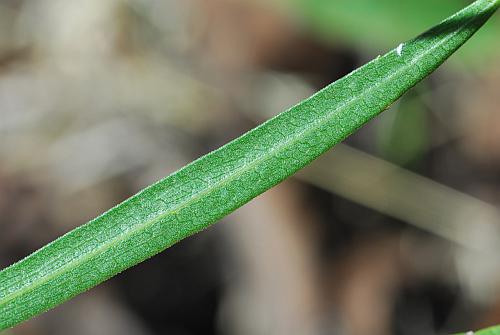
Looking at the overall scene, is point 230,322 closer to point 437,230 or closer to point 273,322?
point 273,322

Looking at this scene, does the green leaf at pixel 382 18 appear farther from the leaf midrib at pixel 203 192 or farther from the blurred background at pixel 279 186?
the leaf midrib at pixel 203 192

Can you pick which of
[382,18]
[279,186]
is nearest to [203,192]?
[382,18]

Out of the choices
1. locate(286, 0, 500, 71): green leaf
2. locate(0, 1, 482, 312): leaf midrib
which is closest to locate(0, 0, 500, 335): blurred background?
locate(286, 0, 500, 71): green leaf

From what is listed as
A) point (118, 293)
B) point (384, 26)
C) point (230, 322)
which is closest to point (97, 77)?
point (118, 293)

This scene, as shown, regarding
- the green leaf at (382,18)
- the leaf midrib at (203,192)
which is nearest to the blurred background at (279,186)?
the green leaf at (382,18)

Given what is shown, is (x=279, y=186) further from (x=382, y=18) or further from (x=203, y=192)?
(x=203, y=192)

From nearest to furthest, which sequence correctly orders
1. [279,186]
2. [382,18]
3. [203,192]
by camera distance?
[203,192] → [382,18] → [279,186]

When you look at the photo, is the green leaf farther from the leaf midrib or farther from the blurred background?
the leaf midrib

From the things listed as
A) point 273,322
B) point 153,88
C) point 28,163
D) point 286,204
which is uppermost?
point 153,88
